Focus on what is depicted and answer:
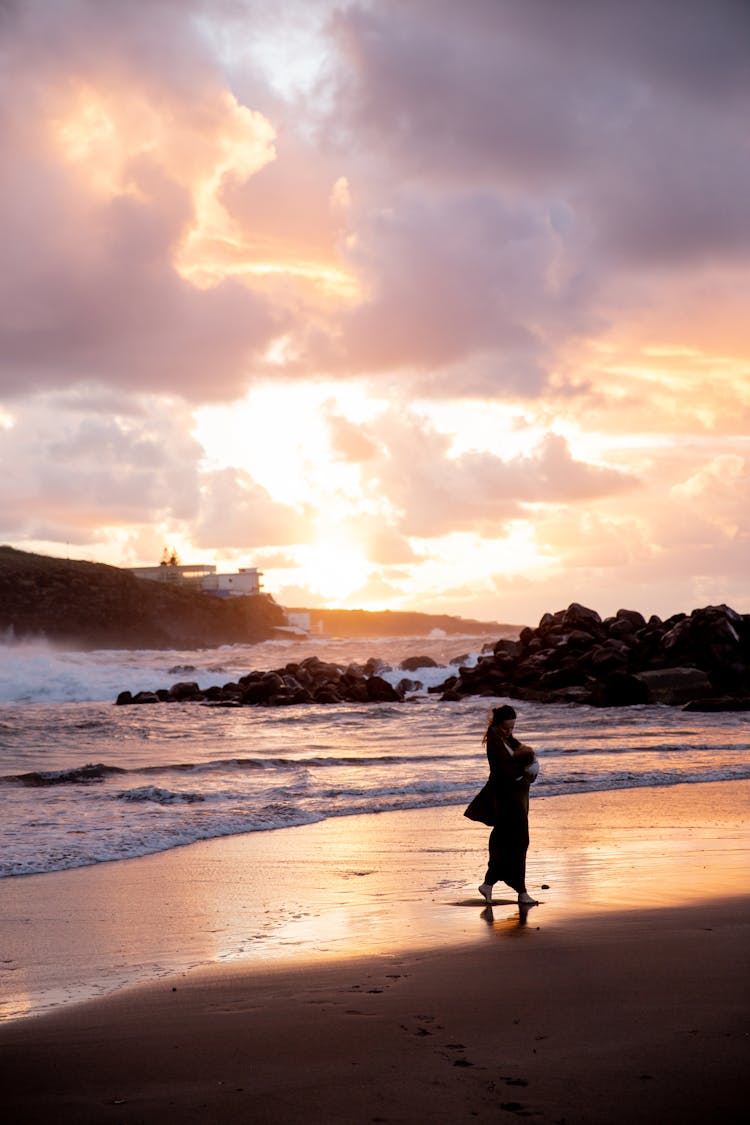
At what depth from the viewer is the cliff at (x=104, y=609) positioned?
10298cm

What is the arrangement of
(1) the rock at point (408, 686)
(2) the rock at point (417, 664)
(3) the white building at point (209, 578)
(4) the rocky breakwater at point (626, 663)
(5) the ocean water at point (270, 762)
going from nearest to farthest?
(5) the ocean water at point (270, 762)
(4) the rocky breakwater at point (626, 663)
(1) the rock at point (408, 686)
(2) the rock at point (417, 664)
(3) the white building at point (209, 578)

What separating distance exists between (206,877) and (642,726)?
59.2 feet

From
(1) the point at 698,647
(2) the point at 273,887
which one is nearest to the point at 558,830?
(2) the point at 273,887

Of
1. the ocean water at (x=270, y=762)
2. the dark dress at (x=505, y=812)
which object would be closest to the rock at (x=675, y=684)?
the ocean water at (x=270, y=762)

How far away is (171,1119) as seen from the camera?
4395mm

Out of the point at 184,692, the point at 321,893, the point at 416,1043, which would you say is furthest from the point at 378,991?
the point at 184,692

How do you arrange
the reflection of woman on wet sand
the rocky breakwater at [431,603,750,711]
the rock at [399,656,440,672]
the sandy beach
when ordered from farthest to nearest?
1. the rock at [399,656,440,672]
2. the rocky breakwater at [431,603,750,711]
3. the reflection of woman on wet sand
4. the sandy beach

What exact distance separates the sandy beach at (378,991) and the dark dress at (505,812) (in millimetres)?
266

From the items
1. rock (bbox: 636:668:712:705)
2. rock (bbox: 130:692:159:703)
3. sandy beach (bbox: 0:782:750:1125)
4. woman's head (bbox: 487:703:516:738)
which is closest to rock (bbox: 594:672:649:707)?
→ rock (bbox: 636:668:712:705)

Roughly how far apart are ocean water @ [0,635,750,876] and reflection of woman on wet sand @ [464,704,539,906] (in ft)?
14.1

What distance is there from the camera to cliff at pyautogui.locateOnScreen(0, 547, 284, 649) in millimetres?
102981

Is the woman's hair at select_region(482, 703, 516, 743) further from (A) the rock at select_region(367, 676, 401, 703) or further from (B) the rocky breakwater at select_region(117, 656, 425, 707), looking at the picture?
(A) the rock at select_region(367, 676, 401, 703)

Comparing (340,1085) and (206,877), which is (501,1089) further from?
(206,877)

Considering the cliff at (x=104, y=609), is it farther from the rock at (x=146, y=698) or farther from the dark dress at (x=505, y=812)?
the dark dress at (x=505, y=812)
